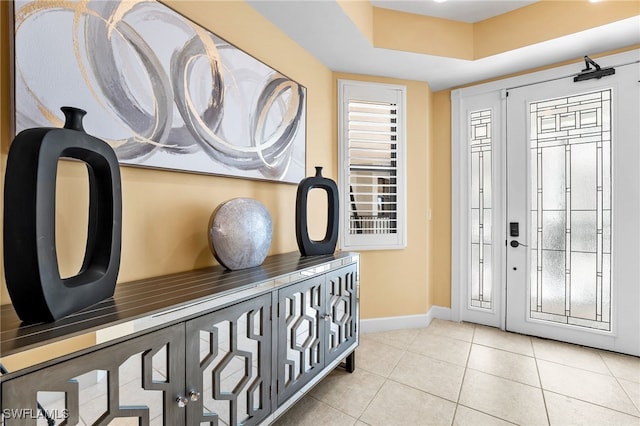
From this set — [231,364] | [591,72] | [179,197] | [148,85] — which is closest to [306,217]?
[179,197]

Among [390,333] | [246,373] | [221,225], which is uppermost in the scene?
[221,225]

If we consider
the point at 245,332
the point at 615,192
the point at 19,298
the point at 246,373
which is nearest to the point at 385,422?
the point at 246,373

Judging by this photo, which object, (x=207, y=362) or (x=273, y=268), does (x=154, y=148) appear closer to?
(x=273, y=268)

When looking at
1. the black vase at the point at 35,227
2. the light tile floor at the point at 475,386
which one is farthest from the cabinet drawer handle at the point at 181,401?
the light tile floor at the point at 475,386

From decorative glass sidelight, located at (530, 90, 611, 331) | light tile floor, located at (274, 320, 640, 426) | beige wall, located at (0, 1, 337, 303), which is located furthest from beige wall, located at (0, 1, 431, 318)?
decorative glass sidelight, located at (530, 90, 611, 331)

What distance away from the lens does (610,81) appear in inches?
93.7

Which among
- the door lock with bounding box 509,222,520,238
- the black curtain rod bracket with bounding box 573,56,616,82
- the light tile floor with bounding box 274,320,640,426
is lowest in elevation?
the light tile floor with bounding box 274,320,640,426

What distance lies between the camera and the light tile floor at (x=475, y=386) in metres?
1.64

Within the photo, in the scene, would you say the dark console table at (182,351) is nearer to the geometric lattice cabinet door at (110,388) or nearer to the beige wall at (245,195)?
the geometric lattice cabinet door at (110,388)

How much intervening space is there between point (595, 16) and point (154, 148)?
306 centimetres

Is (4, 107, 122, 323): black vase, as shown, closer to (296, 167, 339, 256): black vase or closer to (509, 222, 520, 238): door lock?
(296, 167, 339, 256): black vase

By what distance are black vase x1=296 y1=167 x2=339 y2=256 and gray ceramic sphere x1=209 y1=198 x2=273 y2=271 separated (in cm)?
41

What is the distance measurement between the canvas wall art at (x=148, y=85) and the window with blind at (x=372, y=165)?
3.14 feet

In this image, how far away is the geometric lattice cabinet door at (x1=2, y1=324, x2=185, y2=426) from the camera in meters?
0.67
